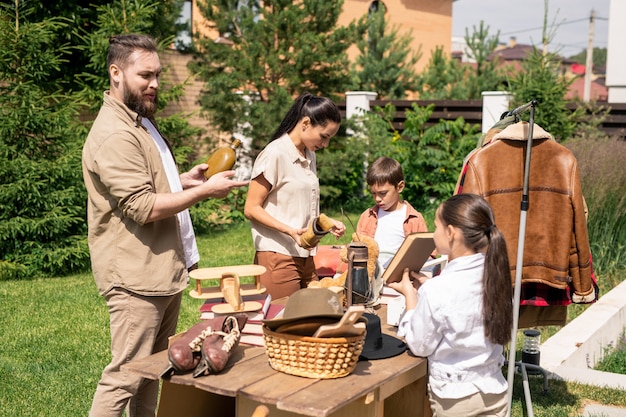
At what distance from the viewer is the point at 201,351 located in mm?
2576

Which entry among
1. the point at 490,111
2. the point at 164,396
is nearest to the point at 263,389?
the point at 164,396

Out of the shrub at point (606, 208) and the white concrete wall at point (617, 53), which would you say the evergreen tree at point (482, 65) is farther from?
the shrub at point (606, 208)

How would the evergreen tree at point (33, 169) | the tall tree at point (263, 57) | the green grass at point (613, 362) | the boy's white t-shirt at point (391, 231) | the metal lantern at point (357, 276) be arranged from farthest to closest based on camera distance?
A: 1. the tall tree at point (263, 57)
2. the evergreen tree at point (33, 169)
3. the green grass at point (613, 362)
4. the boy's white t-shirt at point (391, 231)
5. the metal lantern at point (357, 276)

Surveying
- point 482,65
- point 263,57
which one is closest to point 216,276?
point 263,57

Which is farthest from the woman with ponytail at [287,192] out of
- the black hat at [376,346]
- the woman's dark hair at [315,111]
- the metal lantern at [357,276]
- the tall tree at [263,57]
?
the tall tree at [263,57]

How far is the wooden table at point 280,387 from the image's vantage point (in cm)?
231

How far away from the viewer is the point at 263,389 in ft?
7.83

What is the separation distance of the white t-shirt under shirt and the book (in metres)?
0.87

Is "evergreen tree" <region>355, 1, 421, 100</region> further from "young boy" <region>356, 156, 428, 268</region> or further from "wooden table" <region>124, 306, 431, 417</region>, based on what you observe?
"wooden table" <region>124, 306, 431, 417</region>

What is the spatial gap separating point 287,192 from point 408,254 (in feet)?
2.96

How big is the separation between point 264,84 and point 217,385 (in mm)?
9502

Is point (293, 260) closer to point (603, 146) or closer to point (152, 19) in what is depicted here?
point (603, 146)

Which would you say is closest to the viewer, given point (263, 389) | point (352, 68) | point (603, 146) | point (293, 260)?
point (263, 389)

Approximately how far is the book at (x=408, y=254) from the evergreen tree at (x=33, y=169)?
574 cm
